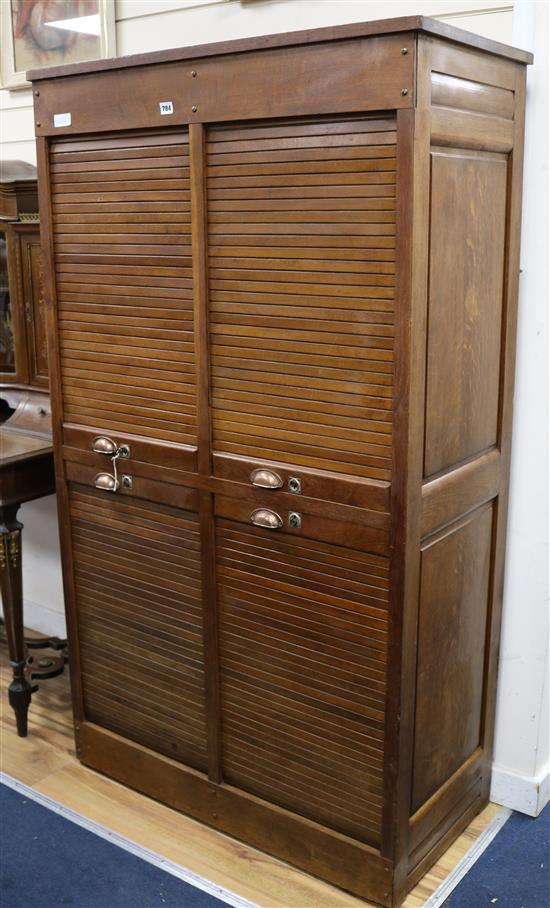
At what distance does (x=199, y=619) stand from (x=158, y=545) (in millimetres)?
229

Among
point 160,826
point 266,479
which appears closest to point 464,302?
point 266,479

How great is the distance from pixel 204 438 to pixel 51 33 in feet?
5.92

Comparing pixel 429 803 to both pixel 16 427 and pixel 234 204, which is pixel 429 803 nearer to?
pixel 234 204

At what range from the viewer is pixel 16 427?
3.24 meters

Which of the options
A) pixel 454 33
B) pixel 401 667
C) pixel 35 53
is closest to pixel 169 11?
pixel 35 53

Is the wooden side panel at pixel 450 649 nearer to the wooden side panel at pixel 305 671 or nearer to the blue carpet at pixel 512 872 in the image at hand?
the wooden side panel at pixel 305 671

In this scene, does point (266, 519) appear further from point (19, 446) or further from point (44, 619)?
point (44, 619)

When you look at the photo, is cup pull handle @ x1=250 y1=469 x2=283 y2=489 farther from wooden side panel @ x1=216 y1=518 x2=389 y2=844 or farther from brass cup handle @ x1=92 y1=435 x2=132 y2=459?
brass cup handle @ x1=92 y1=435 x2=132 y2=459

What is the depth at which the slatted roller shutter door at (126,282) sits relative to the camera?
7.76ft

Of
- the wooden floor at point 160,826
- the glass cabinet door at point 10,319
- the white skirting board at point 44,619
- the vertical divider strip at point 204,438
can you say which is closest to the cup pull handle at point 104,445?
the vertical divider strip at point 204,438

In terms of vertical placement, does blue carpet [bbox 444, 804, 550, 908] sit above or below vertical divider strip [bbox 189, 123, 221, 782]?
below

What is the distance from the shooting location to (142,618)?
2.71 meters

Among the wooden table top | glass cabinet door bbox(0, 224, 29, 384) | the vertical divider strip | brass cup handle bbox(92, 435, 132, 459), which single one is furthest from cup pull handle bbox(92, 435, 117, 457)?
glass cabinet door bbox(0, 224, 29, 384)

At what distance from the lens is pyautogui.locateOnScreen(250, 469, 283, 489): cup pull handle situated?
2.28 m
